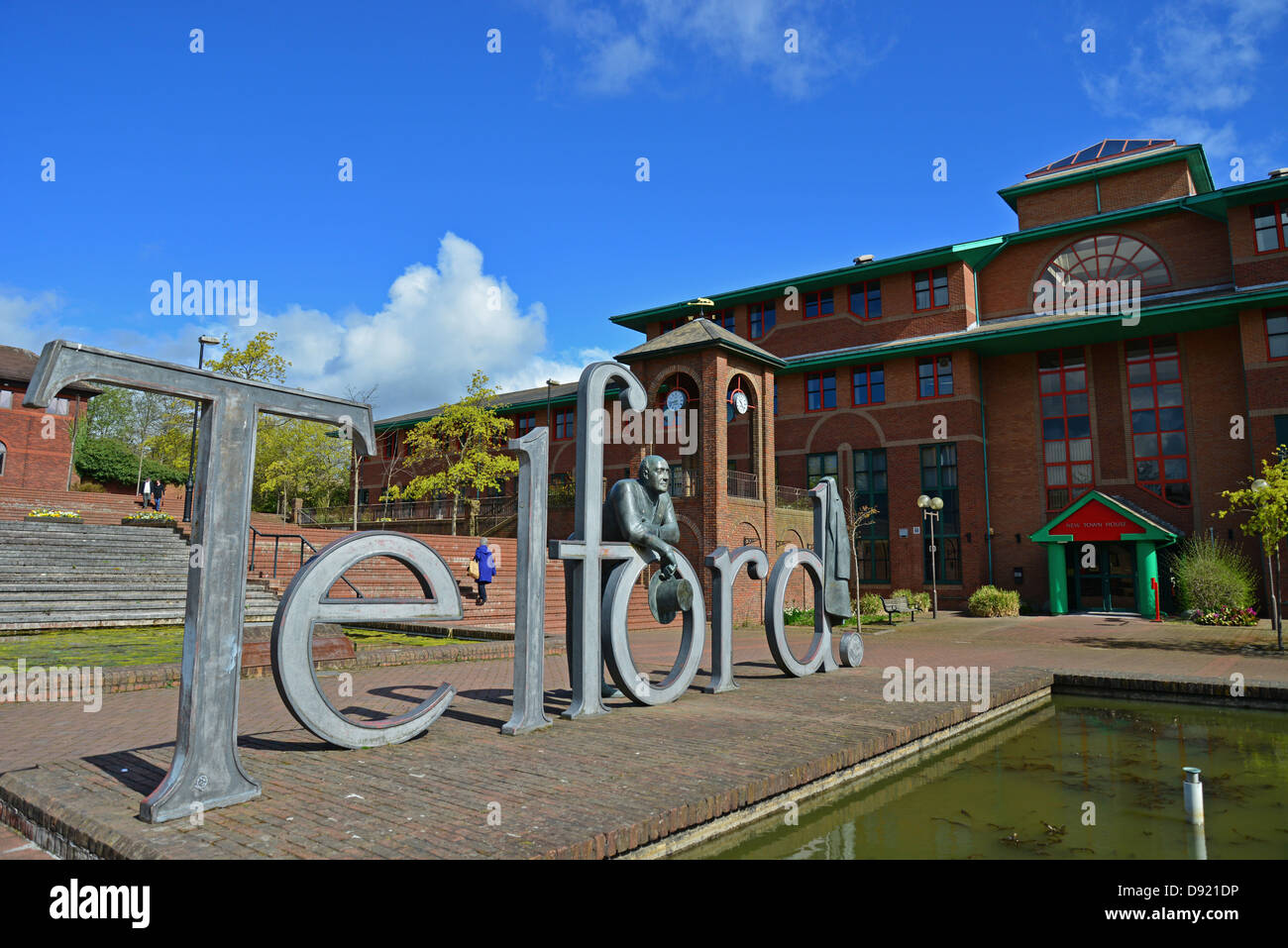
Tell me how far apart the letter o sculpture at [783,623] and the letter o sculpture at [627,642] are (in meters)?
1.28

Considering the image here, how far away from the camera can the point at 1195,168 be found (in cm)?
3130

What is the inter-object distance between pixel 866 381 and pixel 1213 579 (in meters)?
14.4

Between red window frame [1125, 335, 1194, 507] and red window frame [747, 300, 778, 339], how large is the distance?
1460 centimetres

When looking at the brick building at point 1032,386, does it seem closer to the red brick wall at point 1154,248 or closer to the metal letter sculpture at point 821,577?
the red brick wall at point 1154,248

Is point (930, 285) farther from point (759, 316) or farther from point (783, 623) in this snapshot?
point (783, 623)

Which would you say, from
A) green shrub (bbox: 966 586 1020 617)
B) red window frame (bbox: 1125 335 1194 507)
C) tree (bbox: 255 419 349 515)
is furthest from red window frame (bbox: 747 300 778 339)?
tree (bbox: 255 419 349 515)

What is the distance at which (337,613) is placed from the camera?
17.4 feet

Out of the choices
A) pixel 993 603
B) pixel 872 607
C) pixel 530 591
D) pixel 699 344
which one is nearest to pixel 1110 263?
pixel 993 603

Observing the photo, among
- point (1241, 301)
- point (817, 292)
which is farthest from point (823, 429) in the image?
point (1241, 301)

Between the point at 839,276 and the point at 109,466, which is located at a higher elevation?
the point at 839,276

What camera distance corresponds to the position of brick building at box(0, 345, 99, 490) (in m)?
37.7

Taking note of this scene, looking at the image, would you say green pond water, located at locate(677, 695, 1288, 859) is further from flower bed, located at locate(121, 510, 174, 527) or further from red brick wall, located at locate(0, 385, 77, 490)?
red brick wall, located at locate(0, 385, 77, 490)
